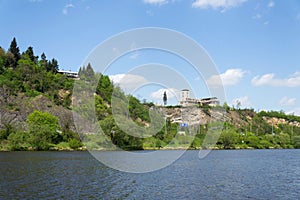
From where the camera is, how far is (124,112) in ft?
283

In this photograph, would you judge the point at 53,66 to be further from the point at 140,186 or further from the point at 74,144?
the point at 140,186

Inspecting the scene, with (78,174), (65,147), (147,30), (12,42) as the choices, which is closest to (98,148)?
(65,147)

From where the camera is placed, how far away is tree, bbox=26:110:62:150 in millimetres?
77875

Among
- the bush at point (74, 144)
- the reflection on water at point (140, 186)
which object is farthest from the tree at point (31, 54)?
the reflection on water at point (140, 186)

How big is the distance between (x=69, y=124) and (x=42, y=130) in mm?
17217

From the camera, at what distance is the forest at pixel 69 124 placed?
79812 mm

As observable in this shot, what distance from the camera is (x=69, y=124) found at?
315 feet

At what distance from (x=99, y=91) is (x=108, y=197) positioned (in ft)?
349

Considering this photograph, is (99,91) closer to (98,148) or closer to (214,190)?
(98,148)

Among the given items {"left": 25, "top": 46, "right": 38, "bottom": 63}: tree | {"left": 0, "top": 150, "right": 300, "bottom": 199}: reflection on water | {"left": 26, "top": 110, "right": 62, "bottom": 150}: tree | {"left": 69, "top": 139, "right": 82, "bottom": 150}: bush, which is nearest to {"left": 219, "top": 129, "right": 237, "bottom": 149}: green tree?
{"left": 69, "top": 139, "right": 82, "bottom": 150}: bush

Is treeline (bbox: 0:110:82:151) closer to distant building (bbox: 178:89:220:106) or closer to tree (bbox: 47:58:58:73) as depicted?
distant building (bbox: 178:89:220:106)

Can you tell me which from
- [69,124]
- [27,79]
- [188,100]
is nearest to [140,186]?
[69,124]

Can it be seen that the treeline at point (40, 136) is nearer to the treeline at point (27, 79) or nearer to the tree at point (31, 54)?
the treeline at point (27, 79)

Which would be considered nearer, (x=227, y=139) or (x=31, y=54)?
(x=227, y=139)
